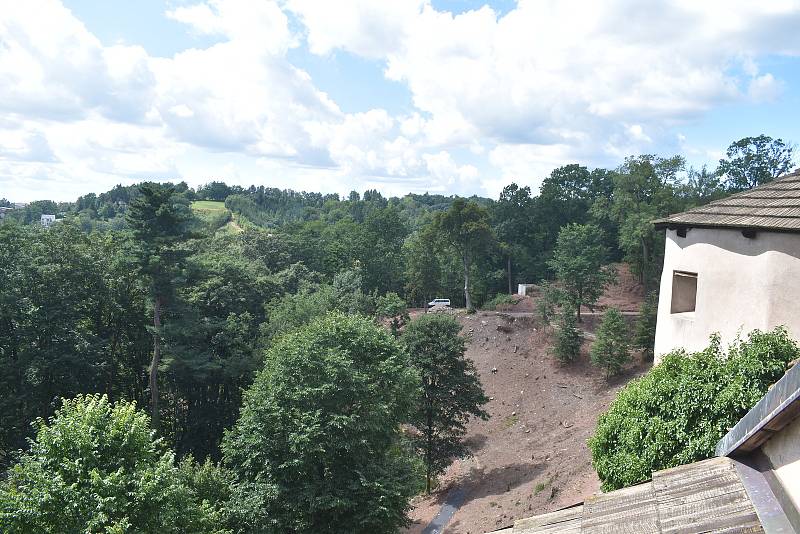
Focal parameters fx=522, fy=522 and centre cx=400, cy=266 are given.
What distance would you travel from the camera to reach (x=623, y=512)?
364cm

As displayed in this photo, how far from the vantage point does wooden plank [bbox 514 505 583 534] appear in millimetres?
3664

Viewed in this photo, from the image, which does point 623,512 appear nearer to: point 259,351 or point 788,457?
Answer: point 788,457

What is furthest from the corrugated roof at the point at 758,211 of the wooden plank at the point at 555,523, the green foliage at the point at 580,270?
the green foliage at the point at 580,270

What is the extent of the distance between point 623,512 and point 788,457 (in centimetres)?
108

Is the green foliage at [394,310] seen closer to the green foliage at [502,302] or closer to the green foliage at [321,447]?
the green foliage at [502,302]

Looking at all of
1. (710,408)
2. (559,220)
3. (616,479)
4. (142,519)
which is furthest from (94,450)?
(559,220)

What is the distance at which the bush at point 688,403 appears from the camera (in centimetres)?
675

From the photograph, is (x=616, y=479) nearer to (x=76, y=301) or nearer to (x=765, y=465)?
(x=765, y=465)

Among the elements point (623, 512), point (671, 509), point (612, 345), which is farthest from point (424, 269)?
point (671, 509)

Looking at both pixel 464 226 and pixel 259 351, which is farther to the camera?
pixel 464 226

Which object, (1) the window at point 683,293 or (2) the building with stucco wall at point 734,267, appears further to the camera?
(1) the window at point 683,293

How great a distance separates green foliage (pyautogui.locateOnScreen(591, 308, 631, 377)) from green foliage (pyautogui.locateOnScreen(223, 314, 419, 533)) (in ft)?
57.5

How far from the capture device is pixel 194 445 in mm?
29844

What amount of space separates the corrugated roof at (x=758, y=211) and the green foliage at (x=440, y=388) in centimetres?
1790
